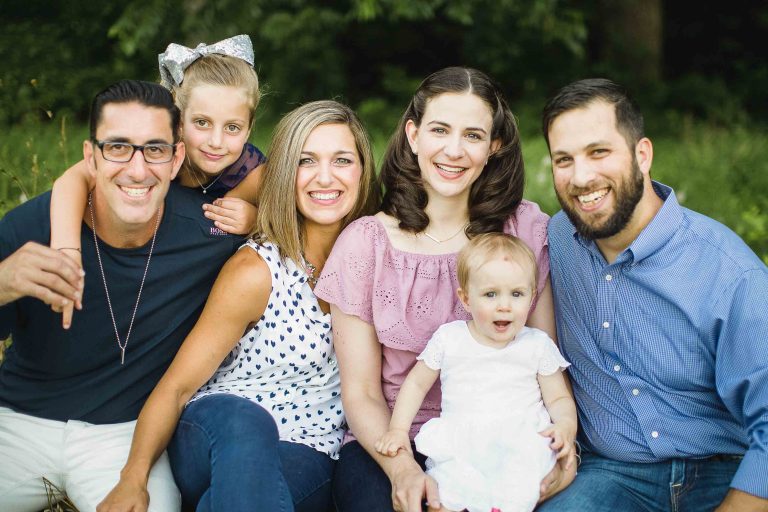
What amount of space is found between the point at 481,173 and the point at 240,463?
1516mm

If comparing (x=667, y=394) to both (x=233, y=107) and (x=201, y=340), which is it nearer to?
(x=201, y=340)

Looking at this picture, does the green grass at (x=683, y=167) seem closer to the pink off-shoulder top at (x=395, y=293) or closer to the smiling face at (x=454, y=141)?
the pink off-shoulder top at (x=395, y=293)

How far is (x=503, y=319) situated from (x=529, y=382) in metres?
0.27

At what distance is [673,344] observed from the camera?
9.66ft

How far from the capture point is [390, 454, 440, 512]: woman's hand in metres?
2.77

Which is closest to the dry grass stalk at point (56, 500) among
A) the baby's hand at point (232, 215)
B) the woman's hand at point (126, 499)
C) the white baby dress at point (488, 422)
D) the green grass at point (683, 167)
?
the woman's hand at point (126, 499)

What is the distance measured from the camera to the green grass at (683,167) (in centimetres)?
513

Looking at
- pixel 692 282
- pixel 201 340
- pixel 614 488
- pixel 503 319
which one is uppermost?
pixel 692 282

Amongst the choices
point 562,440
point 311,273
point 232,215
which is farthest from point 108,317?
point 562,440

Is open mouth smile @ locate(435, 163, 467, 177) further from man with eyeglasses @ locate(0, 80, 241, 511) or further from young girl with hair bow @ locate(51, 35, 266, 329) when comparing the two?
man with eyeglasses @ locate(0, 80, 241, 511)

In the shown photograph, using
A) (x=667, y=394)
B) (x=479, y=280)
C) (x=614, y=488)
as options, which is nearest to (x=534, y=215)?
(x=479, y=280)

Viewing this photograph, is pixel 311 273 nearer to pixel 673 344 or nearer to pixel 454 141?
pixel 454 141

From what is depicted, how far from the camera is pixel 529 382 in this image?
300 centimetres

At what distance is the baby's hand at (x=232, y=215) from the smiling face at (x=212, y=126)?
27cm
